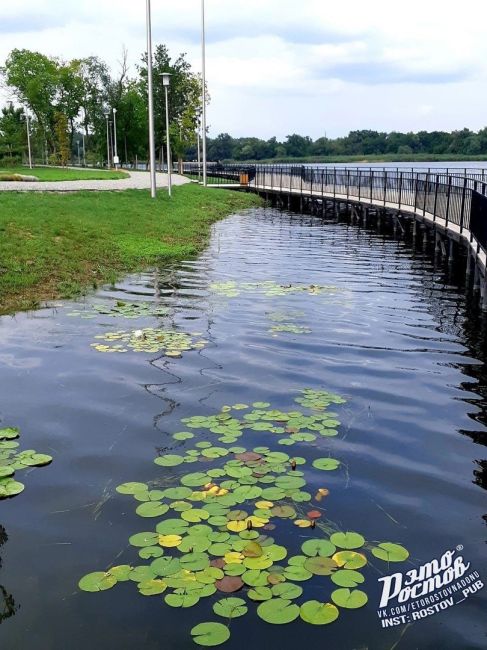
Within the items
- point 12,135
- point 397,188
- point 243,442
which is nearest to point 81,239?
point 243,442

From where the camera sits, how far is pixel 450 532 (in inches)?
189

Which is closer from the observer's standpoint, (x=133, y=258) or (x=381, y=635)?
(x=381, y=635)

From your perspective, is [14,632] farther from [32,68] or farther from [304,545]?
[32,68]

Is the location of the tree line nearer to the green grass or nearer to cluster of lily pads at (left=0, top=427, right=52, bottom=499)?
the green grass

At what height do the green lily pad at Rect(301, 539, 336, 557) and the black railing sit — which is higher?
the black railing

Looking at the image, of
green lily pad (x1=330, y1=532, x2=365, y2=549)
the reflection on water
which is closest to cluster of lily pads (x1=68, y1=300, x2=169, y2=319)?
green lily pad (x1=330, y1=532, x2=365, y2=549)

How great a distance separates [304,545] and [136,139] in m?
84.3

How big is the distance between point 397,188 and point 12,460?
24135mm

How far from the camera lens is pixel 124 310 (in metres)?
11.6

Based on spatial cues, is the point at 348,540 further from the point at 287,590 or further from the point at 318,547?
the point at 287,590

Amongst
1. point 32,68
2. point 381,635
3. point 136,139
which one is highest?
point 32,68

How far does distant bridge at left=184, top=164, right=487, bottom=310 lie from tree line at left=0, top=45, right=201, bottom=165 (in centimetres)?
1468

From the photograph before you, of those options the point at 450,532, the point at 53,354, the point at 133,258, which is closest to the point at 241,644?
the point at 450,532

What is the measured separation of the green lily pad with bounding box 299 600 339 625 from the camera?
12.7 ft
